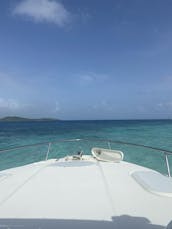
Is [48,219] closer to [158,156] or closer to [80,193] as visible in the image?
[80,193]

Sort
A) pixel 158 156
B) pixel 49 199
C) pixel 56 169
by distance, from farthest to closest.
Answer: pixel 158 156
pixel 56 169
pixel 49 199

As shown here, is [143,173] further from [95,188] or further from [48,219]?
[48,219]

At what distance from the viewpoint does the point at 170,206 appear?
1704 millimetres

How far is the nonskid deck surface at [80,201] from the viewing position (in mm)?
1469

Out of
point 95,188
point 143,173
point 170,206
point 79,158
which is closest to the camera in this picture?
point 170,206

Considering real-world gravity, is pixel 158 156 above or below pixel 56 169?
below

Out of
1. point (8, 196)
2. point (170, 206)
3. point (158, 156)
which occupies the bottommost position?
point (158, 156)

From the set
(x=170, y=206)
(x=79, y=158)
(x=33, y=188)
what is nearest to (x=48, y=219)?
(x=33, y=188)

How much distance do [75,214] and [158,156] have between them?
714 cm

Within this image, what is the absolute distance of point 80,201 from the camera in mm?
1806

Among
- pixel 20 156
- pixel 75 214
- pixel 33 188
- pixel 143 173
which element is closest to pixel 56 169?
pixel 33 188

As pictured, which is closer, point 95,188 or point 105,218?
point 105,218

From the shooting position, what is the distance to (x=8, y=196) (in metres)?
1.95

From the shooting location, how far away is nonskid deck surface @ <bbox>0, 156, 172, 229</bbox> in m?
1.47
